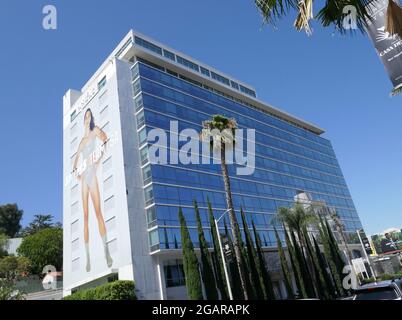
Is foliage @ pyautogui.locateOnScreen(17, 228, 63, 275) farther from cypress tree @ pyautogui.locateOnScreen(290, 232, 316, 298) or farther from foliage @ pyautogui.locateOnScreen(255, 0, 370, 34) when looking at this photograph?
foliage @ pyautogui.locateOnScreen(255, 0, 370, 34)

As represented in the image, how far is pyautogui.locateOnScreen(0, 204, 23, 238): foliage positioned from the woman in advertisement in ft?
163

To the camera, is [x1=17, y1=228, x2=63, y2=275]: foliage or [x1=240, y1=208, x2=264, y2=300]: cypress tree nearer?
[x1=240, y1=208, x2=264, y2=300]: cypress tree

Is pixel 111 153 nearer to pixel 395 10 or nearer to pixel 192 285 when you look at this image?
pixel 192 285

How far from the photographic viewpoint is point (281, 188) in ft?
204

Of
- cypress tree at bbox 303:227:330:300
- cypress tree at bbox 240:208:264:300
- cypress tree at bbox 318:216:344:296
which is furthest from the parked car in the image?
cypress tree at bbox 318:216:344:296

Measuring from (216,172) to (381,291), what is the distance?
130 ft

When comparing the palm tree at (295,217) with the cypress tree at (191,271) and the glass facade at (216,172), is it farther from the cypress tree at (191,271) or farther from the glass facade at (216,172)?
the cypress tree at (191,271)

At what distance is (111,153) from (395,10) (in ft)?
127

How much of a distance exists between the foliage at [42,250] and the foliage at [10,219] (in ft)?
83.6

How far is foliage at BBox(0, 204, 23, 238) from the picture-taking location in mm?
88625

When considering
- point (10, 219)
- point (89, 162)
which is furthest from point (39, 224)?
point (89, 162)

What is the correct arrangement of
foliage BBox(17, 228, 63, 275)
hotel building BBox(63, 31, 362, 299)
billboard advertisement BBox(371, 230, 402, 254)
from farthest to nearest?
1. billboard advertisement BBox(371, 230, 402, 254)
2. foliage BBox(17, 228, 63, 275)
3. hotel building BBox(63, 31, 362, 299)
